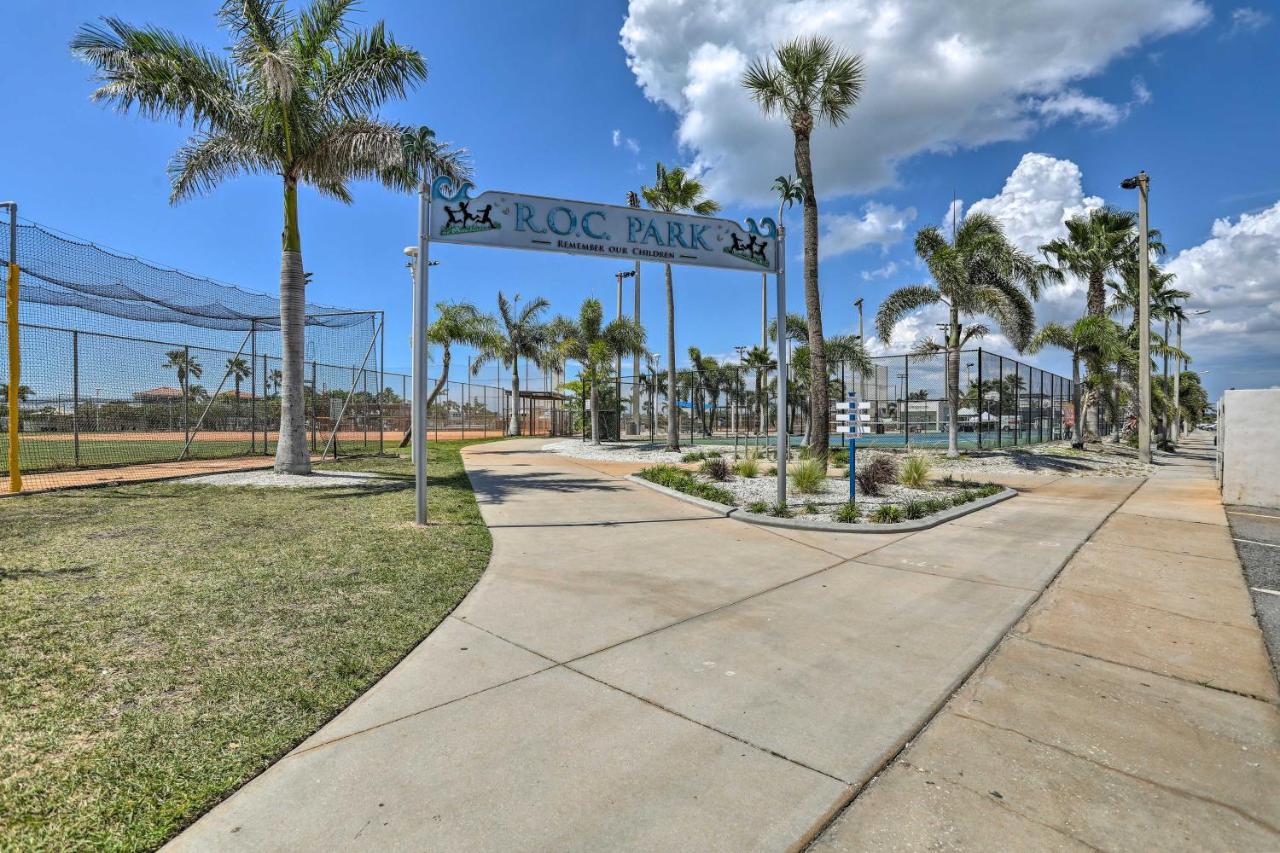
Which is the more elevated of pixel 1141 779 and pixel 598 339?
pixel 598 339

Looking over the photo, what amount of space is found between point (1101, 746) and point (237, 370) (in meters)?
18.0

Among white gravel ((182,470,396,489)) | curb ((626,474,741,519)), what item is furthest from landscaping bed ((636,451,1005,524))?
white gravel ((182,470,396,489))

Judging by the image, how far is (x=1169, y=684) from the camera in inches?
132

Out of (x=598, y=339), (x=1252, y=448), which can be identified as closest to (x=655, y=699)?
(x=1252, y=448)

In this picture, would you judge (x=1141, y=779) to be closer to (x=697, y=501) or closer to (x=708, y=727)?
(x=708, y=727)

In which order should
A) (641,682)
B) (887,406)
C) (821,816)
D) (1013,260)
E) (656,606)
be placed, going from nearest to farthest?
Answer: (821,816) < (641,682) < (656,606) < (1013,260) < (887,406)

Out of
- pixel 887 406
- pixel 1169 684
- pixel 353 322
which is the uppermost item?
pixel 353 322

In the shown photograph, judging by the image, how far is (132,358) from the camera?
46.1 ft

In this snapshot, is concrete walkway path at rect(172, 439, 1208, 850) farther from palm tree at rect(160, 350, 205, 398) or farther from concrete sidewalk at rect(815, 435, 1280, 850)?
palm tree at rect(160, 350, 205, 398)

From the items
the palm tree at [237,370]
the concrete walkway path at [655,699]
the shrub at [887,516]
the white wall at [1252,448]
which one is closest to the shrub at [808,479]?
the shrub at [887,516]

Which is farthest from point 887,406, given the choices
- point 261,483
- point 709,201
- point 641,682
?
point 641,682

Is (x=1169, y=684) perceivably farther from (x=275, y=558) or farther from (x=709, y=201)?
(x=709, y=201)

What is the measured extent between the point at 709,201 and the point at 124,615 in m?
21.8

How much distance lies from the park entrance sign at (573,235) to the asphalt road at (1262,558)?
4950 mm
